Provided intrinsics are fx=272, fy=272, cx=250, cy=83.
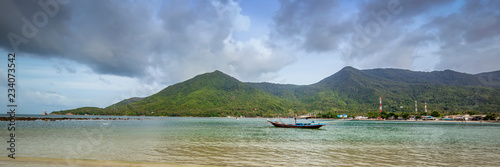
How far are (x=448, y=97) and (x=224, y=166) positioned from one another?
9092 inches

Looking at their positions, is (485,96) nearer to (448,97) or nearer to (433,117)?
(448,97)

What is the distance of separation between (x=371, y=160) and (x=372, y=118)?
181846mm

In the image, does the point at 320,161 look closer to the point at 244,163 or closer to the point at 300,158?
the point at 300,158

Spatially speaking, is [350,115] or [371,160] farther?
[350,115]

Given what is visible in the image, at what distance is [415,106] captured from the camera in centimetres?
19288

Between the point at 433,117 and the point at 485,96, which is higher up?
the point at 485,96

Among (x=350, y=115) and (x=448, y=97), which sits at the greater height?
(x=448, y=97)

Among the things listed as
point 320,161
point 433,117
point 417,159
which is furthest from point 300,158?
point 433,117

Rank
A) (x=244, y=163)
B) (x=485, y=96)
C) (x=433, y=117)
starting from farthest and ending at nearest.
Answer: (x=485, y=96)
(x=433, y=117)
(x=244, y=163)

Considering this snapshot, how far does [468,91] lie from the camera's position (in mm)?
192875

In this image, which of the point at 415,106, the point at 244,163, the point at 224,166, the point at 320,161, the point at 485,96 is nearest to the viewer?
the point at 224,166

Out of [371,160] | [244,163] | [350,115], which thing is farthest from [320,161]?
[350,115]

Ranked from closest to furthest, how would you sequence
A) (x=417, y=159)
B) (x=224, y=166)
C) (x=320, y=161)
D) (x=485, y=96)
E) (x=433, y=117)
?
(x=224, y=166) → (x=320, y=161) → (x=417, y=159) → (x=433, y=117) → (x=485, y=96)

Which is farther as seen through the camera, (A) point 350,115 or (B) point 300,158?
(A) point 350,115
